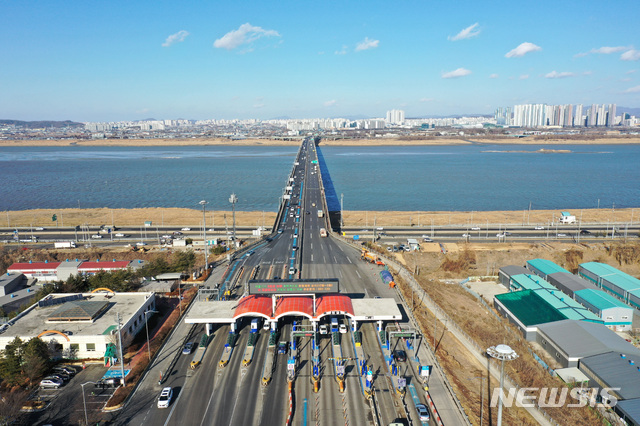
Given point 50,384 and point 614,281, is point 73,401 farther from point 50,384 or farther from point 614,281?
point 614,281

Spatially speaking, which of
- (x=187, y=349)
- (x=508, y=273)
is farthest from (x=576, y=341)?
(x=187, y=349)

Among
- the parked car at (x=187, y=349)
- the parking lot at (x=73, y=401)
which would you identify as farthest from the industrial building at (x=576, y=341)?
the parking lot at (x=73, y=401)

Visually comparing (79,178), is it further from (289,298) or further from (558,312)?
(558,312)

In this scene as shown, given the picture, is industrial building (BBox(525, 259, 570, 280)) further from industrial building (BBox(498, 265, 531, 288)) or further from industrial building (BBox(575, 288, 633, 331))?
industrial building (BBox(575, 288, 633, 331))

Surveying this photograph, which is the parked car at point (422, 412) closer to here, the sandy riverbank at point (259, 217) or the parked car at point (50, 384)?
the parked car at point (50, 384)

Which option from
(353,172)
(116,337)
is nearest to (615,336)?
(116,337)

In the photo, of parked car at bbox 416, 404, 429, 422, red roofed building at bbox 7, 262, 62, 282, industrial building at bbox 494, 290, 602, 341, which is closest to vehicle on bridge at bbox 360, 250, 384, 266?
industrial building at bbox 494, 290, 602, 341
